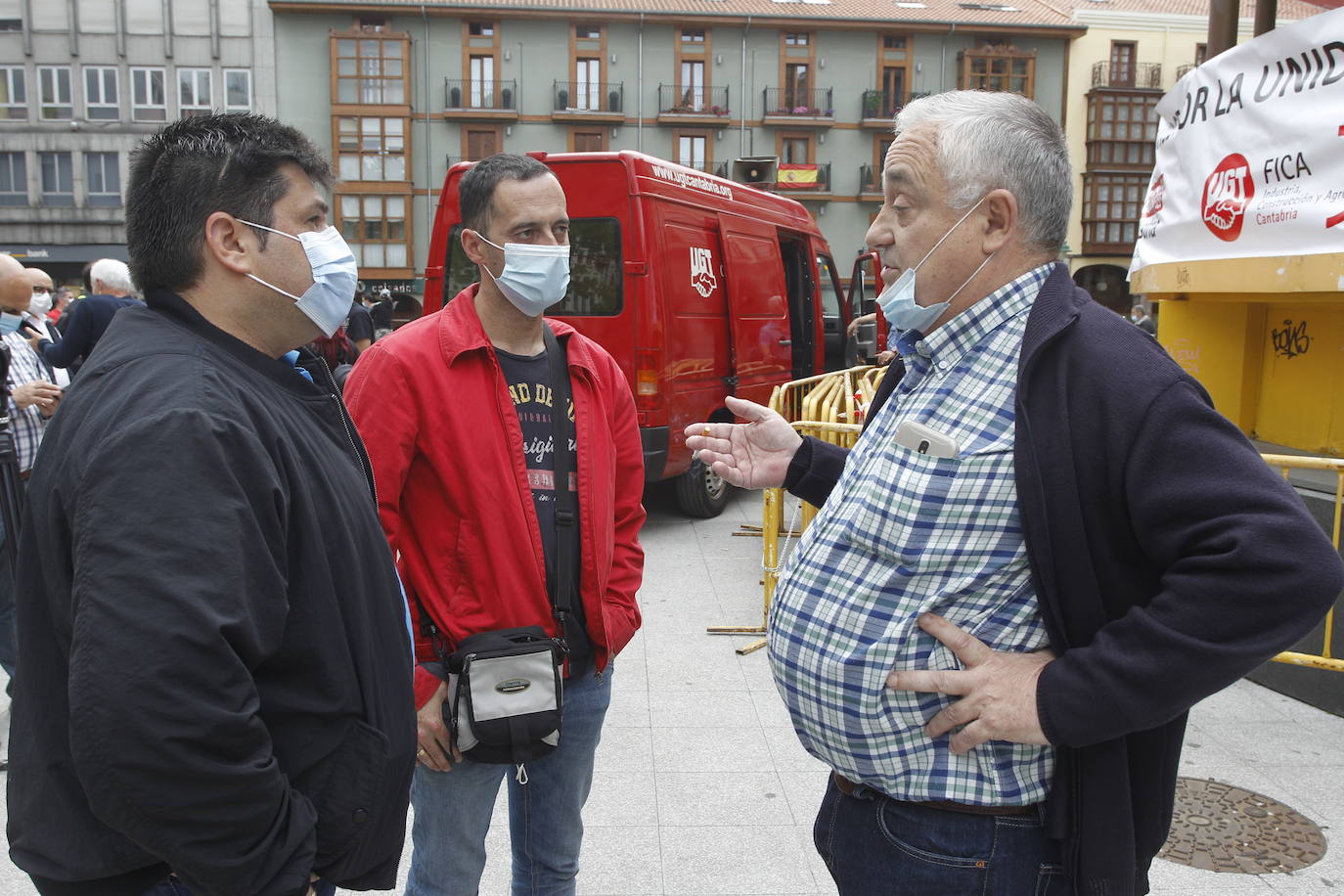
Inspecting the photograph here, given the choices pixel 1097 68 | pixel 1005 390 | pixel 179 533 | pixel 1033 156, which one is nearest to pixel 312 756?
pixel 179 533

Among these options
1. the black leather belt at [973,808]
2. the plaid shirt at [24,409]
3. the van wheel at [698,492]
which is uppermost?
the plaid shirt at [24,409]

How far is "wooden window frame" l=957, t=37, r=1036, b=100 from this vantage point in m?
38.2

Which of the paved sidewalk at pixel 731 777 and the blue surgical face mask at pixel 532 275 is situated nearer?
the blue surgical face mask at pixel 532 275

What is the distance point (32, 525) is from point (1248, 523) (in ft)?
5.52

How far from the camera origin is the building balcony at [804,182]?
124ft

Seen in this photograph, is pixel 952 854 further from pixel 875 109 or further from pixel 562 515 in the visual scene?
pixel 875 109

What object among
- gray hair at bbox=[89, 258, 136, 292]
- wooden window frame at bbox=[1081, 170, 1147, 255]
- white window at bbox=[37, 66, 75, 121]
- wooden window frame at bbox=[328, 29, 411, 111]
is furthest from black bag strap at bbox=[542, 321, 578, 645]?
white window at bbox=[37, 66, 75, 121]

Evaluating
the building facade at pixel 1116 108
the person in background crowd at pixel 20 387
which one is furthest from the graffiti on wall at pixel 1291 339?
the building facade at pixel 1116 108

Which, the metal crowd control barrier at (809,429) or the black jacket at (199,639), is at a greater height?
the black jacket at (199,639)

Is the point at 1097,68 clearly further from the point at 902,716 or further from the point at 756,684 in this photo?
the point at 902,716

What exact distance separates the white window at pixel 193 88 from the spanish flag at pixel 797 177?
2130 cm

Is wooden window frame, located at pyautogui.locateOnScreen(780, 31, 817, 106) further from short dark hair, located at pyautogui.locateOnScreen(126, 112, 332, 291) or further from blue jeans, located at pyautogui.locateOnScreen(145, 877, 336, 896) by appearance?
blue jeans, located at pyautogui.locateOnScreen(145, 877, 336, 896)

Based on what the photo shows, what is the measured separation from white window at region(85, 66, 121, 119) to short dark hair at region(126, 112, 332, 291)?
136ft

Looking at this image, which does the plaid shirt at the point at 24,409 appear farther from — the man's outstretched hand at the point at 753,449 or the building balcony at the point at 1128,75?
the building balcony at the point at 1128,75
